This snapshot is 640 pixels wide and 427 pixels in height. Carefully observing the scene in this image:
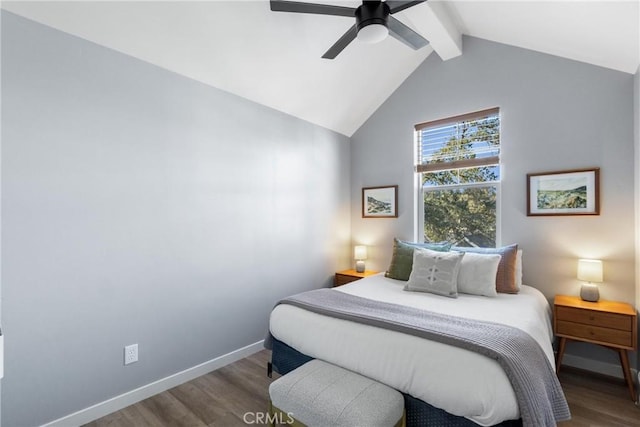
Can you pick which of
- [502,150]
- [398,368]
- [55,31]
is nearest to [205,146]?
[55,31]

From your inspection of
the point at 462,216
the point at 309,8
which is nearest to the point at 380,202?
the point at 462,216

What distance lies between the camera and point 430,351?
5.00ft

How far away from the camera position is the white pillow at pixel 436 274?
8.14 ft

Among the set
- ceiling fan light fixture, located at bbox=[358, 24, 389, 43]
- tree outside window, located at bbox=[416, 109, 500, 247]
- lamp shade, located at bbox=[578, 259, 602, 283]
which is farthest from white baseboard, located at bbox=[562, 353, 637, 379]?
ceiling fan light fixture, located at bbox=[358, 24, 389, 43]

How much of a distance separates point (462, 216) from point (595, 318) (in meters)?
1.43

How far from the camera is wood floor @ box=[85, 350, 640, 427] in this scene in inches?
77.6

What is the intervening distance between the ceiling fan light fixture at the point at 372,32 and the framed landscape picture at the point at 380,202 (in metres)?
2.08

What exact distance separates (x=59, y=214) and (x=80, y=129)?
0.57 meters

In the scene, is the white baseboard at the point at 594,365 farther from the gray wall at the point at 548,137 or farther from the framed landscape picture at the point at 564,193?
the framed landscape picture at the point at 564,193

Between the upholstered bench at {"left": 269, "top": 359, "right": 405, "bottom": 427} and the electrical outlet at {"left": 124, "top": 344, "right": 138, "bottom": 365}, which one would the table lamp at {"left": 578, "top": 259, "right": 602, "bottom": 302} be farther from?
the electrical outlet at {"left": 124, "top": 344, "right": 138, "bottom": 365}

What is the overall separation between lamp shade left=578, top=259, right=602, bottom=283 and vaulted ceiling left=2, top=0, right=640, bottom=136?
5.13 feet

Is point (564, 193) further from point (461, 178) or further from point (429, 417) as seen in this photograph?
point (429, 417)

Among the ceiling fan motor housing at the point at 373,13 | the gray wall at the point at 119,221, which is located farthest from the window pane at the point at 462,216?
the ceiling fan motor housing at the point at 373,13

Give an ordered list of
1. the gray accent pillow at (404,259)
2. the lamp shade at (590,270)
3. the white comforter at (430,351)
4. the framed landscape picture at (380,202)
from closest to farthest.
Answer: the white comforter at (430,351) < the lamp shade at (590,270) < the gray accent pillow at (404,259) < the framed landscape picture at (380,202)
